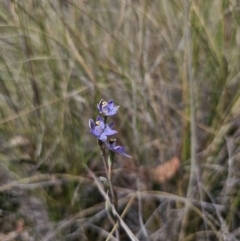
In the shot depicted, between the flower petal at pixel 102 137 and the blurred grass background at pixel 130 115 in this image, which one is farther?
the blurred grass background at pixel 130 115

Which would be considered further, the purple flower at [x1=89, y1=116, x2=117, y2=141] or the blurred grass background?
the blurred grass background

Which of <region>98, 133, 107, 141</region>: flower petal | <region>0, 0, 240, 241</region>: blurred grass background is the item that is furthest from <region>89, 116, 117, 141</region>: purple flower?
<region>0, 0, 240, 241</region>: blurred grass background

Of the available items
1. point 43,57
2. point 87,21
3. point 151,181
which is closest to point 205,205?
point 151,181

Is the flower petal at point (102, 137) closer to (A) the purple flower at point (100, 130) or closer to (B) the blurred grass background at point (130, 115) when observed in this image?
(A) the purple flower at point (100, 130)

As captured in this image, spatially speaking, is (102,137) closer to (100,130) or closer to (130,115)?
(100,130)

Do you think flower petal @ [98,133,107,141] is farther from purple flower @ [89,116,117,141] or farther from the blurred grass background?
the blurred grass background

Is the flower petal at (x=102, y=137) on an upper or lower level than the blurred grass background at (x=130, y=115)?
upper

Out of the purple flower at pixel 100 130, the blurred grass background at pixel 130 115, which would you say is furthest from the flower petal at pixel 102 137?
the blurred grass background at pixel 130 115

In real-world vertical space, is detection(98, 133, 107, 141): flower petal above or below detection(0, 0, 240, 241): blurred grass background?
above

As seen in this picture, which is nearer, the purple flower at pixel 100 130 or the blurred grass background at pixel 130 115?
the purple flower at pixel 100 130

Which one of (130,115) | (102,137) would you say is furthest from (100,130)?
(130,115)
